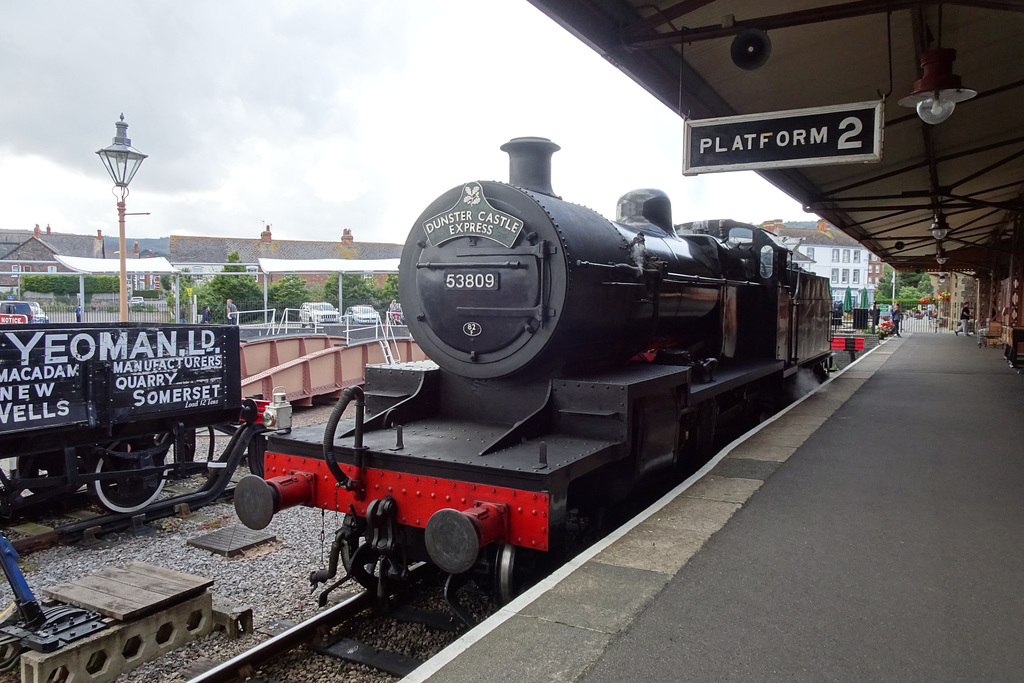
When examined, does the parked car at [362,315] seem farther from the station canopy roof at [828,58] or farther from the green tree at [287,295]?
the station canopy roof at [828,58]

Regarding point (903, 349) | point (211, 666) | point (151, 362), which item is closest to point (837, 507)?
point (211, 666)

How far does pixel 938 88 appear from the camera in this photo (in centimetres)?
498

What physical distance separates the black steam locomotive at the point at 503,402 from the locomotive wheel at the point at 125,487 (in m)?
2.85

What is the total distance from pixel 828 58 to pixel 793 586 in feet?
17.5

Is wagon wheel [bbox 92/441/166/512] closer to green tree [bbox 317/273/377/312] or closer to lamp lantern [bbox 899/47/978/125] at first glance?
lamp lantern [bbox 899/47/978/125]

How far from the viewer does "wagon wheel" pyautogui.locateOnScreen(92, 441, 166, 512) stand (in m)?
6.50

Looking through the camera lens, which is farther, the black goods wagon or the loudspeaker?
the black goods wagon

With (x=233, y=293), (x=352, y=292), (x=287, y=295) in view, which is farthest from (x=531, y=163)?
(x=352, y=292)

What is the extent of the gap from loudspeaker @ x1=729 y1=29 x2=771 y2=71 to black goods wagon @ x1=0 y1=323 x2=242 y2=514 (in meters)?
5.44

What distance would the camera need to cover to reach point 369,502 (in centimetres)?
427

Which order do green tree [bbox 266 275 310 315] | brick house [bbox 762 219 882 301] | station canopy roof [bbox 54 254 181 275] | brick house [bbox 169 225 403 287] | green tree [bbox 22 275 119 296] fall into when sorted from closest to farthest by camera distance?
station canopy roof [bbox 54 254 181 275] < green tree [bbox 266 275 310 315] < green tree [bbox 22 275 119 296] < brick house [bbox 169 225 403 287] < brick house [bbox 762 219 882 301]

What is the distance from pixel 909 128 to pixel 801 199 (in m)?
3.05

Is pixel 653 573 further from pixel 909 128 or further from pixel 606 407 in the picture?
pixel 909 128

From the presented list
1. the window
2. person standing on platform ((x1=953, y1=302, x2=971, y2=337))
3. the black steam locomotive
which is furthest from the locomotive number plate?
person standing on platform ((x1=953, y1=302, x2=971, y2=337))
